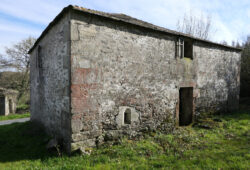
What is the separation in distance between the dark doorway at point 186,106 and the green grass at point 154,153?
1.13m

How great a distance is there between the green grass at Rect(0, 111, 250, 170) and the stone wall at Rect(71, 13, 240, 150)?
0.53 metres

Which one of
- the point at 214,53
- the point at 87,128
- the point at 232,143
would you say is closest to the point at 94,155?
the point at 87,128

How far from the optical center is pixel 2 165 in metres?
3.98

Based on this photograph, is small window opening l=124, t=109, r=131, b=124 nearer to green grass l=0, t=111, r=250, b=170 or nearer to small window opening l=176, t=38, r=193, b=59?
green grass l=0, t=111, r=250, b=170

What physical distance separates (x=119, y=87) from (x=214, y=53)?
606cm

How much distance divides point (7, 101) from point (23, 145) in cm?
1353

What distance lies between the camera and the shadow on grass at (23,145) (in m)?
4.46

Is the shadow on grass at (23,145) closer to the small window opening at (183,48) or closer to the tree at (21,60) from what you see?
the small window opening at (183,48)

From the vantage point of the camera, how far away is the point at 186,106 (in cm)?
745

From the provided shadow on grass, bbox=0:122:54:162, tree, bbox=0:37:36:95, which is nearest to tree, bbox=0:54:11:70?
tree, bbox=0:37:36:95

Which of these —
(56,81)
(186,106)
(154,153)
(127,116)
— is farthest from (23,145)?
(186,106)

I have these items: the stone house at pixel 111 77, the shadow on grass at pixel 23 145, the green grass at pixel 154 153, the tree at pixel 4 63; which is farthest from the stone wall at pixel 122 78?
the tree at pixel 4 63

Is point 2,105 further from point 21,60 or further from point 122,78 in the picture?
point 122,78

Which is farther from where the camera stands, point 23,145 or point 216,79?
point 216,79
